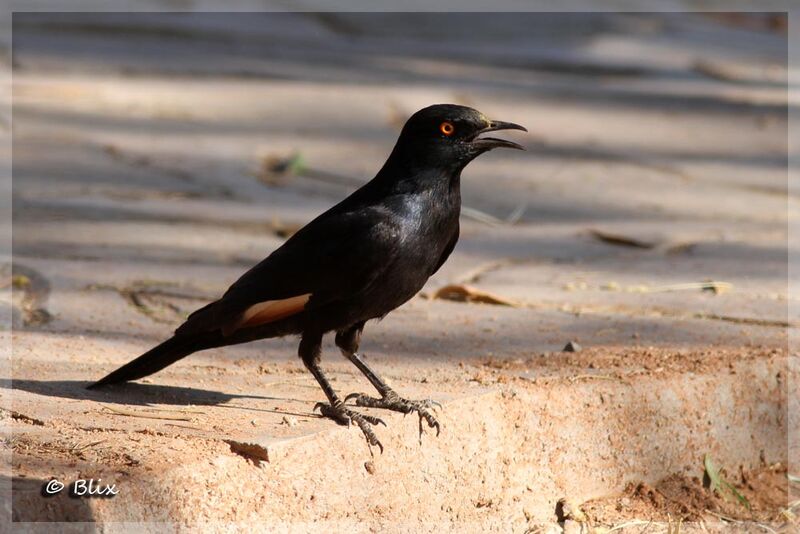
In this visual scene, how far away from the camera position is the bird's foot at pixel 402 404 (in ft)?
10.9

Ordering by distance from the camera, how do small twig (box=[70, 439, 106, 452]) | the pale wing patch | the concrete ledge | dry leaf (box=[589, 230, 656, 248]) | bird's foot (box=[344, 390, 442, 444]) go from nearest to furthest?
the concrete ledge
small twig (box=[70, 439, 106, 452])
bird's foot (box=[344, 390, 442, 444])
the pale wing patch
dry leaf (box=[589, 230, 656, 248])

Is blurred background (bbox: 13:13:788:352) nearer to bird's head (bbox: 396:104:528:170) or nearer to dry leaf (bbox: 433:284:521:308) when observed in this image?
dry leaf (bbox: 433:284:521:308)

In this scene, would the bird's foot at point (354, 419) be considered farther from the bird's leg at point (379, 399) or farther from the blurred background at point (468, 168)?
the blurred background at point (468, 168)

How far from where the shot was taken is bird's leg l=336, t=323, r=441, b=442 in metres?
3.35

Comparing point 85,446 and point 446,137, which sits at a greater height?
point 446,137

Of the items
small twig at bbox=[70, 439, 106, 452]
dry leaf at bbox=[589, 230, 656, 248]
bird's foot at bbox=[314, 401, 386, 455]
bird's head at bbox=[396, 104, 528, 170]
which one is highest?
bird's head at bbox=[396, 104, 528, 170]

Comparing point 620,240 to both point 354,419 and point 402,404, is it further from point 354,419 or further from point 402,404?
point 354,419

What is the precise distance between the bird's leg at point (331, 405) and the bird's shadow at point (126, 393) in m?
0.18

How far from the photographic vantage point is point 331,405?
3398 millimetres

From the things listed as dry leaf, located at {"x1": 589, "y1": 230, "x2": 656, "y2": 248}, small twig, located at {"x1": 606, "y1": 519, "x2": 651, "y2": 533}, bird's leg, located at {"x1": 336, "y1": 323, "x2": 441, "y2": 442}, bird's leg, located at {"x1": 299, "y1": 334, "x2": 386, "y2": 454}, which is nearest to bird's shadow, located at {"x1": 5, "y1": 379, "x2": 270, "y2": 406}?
bird's leg, located at {"x1": 299, "y1": 334, "x2": 386, "y2": 454}

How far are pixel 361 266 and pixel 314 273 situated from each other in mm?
142

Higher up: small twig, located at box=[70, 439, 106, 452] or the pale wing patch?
the pale wing patch

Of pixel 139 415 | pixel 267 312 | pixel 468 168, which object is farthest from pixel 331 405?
pixel 468 168

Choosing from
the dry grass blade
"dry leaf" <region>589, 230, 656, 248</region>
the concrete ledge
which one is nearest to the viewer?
the concrete ledge
